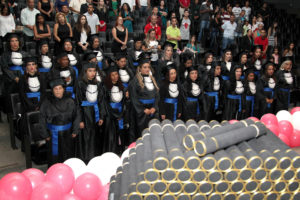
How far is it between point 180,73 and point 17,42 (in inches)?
145

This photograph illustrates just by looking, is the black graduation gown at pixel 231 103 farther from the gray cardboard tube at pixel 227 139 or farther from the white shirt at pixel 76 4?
the white shirt at pixel 76 4

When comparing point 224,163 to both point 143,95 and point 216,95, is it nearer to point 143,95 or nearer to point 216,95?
point 143,95

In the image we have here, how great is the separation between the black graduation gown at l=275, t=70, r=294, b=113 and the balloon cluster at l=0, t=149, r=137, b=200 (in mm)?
5434

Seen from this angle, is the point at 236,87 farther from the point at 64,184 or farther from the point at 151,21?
the point at 64,184

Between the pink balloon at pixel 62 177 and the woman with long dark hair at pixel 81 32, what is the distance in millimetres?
4659

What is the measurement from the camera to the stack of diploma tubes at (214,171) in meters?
2.76

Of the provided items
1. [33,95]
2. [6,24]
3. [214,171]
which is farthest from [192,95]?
[6,24]

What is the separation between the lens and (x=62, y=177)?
3943 millimetres

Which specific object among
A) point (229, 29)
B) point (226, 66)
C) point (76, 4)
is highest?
point (76, 4)

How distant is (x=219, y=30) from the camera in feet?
38.2

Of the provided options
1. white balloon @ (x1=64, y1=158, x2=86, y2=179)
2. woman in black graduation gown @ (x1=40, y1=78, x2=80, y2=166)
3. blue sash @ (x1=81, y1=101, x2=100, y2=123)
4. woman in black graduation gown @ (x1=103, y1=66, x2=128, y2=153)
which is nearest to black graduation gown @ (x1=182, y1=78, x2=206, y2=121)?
woman in black graduation gown @ (x1=103, y1=66, x2=128, y2=153)

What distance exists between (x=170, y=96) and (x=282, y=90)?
3.51 meters

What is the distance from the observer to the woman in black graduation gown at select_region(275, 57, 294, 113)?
815cm

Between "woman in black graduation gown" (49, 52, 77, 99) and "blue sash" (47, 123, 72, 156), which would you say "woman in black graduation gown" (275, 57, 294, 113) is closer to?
"woman in black graduation gown" (49, 52, 77, 99)
